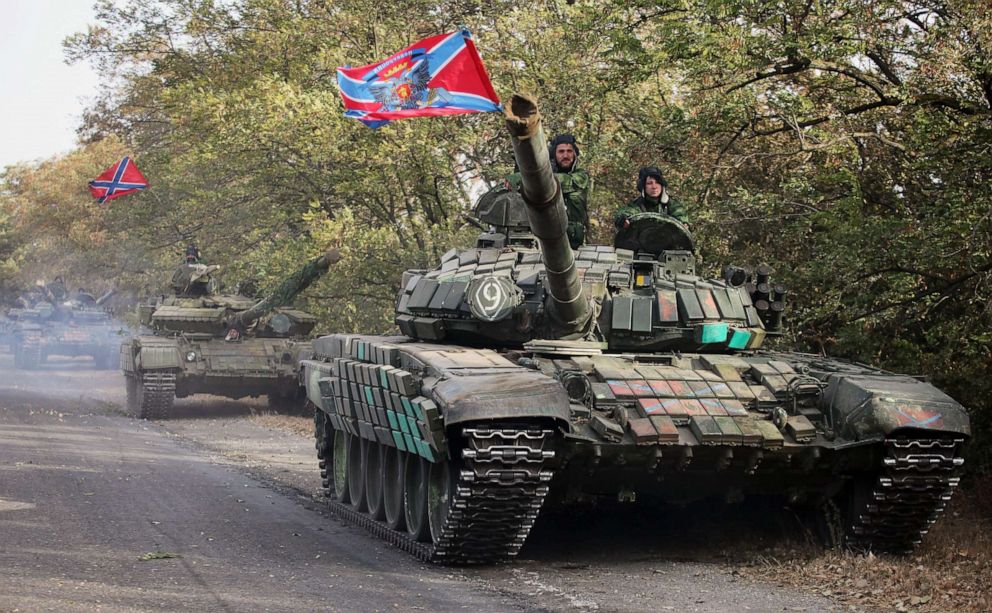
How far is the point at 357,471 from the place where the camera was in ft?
45.2

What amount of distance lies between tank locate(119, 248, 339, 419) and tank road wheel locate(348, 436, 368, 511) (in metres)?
9.07

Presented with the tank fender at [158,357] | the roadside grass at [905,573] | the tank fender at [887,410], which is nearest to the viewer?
the roadside grass at [905,573]

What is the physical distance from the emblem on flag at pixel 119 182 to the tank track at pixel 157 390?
1200 cm

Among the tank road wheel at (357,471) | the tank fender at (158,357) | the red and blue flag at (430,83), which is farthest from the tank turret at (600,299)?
the tank fender at (158,357)

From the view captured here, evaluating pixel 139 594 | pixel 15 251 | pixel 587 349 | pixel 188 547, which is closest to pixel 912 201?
pixel 587 349

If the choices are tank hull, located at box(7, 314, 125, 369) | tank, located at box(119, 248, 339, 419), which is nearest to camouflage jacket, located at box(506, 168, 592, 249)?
tank, located at box(119, 248, 339, 419)

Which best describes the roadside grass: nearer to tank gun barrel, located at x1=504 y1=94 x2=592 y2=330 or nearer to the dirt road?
the dirt road

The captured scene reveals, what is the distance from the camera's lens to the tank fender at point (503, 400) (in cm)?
924

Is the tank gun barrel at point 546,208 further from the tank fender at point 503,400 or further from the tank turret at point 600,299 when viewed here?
the tank fender at point 503,400

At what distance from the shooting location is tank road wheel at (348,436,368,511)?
1349cm

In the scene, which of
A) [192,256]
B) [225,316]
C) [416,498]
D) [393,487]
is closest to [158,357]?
[225,316]

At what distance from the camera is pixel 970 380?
13.1 m

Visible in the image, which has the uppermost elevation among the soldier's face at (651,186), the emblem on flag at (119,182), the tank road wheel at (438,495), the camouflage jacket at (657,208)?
the emblem on flag at (119,182)

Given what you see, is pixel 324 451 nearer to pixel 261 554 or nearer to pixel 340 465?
pixel 340 465
